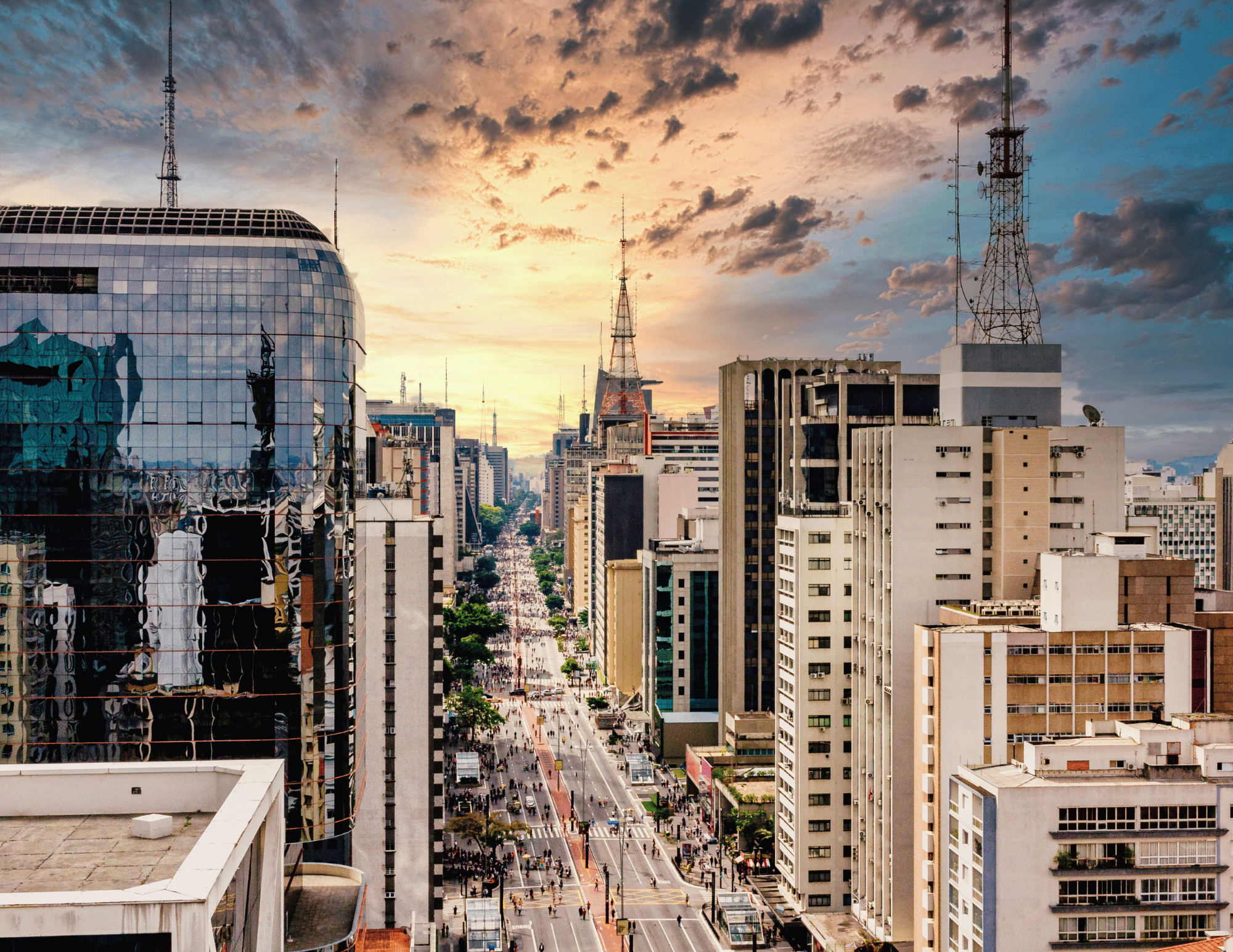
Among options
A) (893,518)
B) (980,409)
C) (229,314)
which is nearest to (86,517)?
(229,314)

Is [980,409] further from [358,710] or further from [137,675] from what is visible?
[137,675]

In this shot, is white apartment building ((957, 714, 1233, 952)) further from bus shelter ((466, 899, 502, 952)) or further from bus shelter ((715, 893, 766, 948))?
bus shelter ((466, 899, 502, 952))

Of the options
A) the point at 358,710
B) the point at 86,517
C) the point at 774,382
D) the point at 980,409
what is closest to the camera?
the point at 86,517

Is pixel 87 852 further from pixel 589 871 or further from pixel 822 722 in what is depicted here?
pixel 589 871

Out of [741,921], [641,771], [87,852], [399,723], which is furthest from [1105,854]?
[641,771]

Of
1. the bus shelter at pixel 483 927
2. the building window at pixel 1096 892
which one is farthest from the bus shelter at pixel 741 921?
the building window at pixel 1096 892

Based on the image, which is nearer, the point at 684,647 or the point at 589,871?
the point at 589,871
